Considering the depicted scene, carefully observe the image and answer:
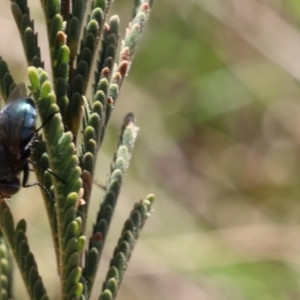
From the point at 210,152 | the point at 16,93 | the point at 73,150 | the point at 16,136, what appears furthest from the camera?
the point at 210,152

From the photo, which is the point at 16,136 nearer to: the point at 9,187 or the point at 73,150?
the point at 9,187

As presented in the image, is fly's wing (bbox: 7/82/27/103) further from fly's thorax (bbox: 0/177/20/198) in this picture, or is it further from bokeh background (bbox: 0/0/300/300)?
bokeh background (bbox: 0/0/300/300)

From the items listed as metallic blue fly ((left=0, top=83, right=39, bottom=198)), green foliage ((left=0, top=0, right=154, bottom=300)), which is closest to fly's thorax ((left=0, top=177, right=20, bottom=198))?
metallic blue fly ((left=0, top=83, right=39, bottom=198))

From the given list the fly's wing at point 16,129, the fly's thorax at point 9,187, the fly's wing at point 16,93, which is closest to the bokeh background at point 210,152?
the fly's thorax at point 9,187

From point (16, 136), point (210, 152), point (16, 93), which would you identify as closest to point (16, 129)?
point (16, 136)

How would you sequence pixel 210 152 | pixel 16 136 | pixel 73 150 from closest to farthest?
pixel 73 150 → pixel 16 136 → pixel 210 152

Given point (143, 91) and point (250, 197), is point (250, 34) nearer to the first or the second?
point (143, 91)

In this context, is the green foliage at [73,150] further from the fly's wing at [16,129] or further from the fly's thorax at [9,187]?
the fly's thorax at [9,187]
